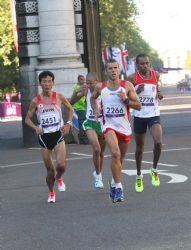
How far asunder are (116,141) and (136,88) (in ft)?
4.32

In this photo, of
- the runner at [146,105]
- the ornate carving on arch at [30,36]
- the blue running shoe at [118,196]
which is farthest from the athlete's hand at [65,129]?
the ornate carving on arch at [30,36]

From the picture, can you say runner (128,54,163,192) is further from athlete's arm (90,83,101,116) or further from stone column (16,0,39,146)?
stone column (16,0,39,146)

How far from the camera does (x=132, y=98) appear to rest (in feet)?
36.9

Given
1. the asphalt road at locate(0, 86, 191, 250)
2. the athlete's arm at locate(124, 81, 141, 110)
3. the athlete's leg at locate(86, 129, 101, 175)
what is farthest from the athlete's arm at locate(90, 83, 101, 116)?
the athlete's leg at locate(86, 129, 101, 175)

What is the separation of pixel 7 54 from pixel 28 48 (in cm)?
4293

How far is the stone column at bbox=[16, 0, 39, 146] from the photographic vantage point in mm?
24609

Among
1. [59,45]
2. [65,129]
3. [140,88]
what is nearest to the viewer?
[65,129]

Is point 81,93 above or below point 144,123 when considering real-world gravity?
above

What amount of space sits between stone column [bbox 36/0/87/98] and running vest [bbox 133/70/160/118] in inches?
465

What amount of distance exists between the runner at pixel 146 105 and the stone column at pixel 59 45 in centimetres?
1174

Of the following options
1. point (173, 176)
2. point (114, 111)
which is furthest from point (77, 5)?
point (114, 111)

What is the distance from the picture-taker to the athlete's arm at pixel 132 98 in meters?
11.2

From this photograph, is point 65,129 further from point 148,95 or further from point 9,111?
point 9,111

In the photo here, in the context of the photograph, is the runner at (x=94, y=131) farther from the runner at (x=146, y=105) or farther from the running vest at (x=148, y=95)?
the running vest at (x=148, y=95)
